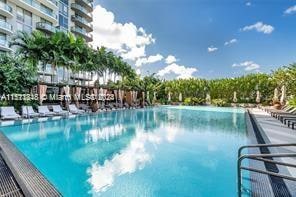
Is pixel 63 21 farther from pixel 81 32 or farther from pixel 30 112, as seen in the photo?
pixel 30 112

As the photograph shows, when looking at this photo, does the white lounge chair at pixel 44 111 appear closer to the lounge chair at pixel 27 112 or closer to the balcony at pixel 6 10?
the lounge chair at pixel 27 112

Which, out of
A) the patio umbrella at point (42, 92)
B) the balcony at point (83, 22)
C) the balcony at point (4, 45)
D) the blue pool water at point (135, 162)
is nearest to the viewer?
the blue pool water at point (135, 162)

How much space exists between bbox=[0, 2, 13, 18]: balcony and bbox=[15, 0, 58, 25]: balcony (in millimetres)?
1766

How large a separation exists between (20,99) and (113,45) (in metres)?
30.2

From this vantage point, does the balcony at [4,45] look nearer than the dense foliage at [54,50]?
No

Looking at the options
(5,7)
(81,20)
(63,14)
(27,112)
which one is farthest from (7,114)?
(81,20)

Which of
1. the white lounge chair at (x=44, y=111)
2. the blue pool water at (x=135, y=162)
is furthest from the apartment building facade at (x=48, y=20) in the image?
the blue pool water at (x=135, y=162)

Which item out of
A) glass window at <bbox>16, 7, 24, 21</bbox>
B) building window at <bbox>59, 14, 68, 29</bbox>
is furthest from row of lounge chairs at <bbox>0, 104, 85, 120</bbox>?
building window at <bbox>59, 14, 68, 29</bbox>

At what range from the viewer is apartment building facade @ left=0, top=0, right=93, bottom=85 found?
93.4ft

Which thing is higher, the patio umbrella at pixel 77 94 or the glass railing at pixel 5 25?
the glass railing at pixel 5 25

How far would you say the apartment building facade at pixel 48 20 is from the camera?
28.5 meters

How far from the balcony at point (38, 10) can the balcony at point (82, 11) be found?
16.4 ft

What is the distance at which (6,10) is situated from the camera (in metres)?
27.7

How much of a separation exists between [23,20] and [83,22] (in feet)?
43.0
